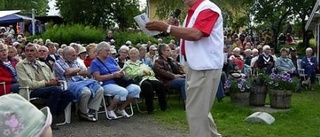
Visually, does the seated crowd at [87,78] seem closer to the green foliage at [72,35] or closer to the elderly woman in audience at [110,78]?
the elderly woman in audience at [110,78]

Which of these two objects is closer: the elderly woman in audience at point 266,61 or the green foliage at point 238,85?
the green foliage at point 238,85

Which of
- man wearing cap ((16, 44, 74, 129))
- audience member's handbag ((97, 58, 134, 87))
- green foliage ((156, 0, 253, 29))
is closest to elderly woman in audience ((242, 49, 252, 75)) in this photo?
audience member's handbag ((97, 58, 134, 87))

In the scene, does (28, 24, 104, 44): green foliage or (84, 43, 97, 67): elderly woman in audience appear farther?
(28, 24, 104, 44): green foliage

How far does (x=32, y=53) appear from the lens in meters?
7.22

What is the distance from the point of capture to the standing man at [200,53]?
12.9ft

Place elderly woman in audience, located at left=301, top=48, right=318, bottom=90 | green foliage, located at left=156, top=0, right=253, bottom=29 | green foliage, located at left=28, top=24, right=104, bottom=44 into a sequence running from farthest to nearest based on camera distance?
green foliage, located at left=156, top=0, right=253, bottom=29, green foliage, located at left=28, top=24, right=104, bottom=44, elderly woman in audience, located at left=301, top=48, right=318, bottom=90

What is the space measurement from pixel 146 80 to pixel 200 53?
180 inches

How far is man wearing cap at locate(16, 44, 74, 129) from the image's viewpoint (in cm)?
704

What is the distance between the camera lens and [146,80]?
8.55 metres

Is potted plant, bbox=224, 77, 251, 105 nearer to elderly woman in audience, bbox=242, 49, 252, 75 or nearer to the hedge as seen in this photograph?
elderly woman in audience, bbox=242, 49, 252, 75

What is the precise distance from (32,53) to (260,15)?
1989cm

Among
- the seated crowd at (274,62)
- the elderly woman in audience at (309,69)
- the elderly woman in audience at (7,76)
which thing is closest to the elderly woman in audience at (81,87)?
the elderly woman in audience at (7,76)

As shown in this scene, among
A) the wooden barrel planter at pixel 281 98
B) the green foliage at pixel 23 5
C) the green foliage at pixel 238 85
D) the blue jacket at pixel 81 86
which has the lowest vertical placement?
the wooden barrel planter at pixel 281 98

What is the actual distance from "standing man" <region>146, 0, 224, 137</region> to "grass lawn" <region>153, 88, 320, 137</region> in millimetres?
2628
